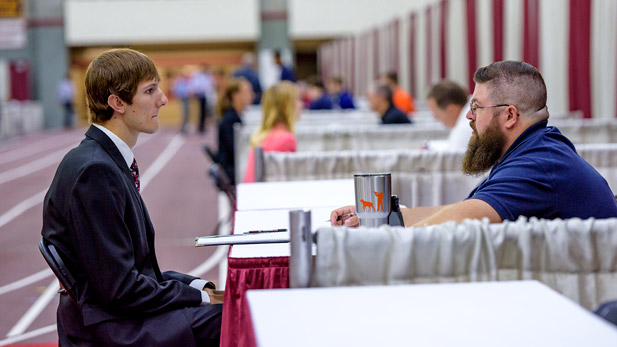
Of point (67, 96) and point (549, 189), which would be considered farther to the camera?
point (67, 96)

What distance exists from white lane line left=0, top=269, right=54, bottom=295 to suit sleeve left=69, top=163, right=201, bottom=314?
3507 millimetres

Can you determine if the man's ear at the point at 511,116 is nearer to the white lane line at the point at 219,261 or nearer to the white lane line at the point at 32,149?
the white lane line at the point at 219,261

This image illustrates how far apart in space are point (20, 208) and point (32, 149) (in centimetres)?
889

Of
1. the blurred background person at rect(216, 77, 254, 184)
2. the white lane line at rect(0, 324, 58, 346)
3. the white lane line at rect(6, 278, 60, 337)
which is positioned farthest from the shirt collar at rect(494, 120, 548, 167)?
the blurred background person at rect(216, 77, 254, 184)

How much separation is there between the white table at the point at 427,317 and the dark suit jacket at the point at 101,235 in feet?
2.28

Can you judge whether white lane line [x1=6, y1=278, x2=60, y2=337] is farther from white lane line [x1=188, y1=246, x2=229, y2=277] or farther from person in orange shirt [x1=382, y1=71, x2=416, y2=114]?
person in orange shirt [x1=382, y1=71, x2=416, y2=114]

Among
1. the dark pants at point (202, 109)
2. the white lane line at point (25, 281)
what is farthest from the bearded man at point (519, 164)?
the dark pants at point (202, 109)

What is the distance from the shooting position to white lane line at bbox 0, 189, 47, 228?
8.70 meters

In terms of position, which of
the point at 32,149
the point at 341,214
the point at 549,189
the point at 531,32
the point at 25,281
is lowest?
the point at 25,281

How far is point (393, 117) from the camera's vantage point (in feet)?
26.0

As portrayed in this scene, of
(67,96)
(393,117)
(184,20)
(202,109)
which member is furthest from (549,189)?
(184,20)

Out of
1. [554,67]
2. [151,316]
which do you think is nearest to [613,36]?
[554,67]

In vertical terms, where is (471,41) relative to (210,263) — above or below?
above

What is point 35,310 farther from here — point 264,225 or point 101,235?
point 101,235
